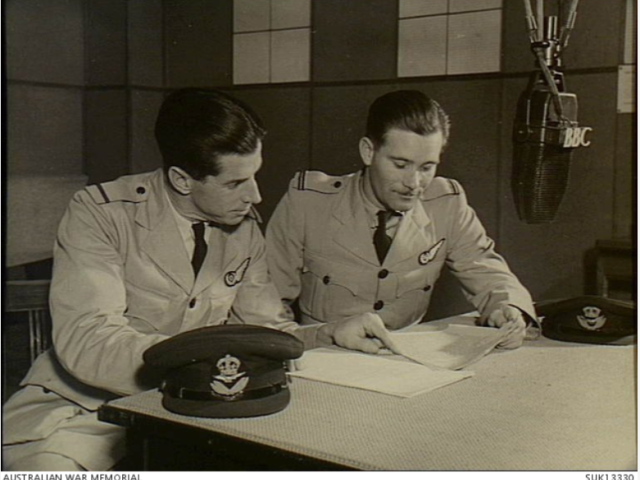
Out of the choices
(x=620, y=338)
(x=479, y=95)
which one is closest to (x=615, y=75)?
(x=479, y=95)

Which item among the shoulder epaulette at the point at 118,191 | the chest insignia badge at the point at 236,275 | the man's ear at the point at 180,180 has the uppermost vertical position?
the man's ear at the point at 180,180

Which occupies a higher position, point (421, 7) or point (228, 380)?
point (421, 7)

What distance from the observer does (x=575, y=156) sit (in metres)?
2.02

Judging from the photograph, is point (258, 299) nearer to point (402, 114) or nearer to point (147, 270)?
point (147, 270)

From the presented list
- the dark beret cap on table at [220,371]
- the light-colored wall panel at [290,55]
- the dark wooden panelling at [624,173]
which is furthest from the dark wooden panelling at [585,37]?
the dark beret cap on table at [220,371]

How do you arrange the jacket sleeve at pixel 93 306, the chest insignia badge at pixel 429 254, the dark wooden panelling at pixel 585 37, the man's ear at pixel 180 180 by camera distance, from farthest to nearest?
the chest insignia badge at pixel 429 254 → the dark wooden panelling at pixel 585 37 → the man's ear at pixel 180 180 → the jacket sleeve at pixel 93 306

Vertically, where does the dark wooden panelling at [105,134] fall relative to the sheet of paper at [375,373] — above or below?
above

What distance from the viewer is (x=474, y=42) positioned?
1912 millimetres

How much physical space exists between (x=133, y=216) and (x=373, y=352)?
1.95 feet

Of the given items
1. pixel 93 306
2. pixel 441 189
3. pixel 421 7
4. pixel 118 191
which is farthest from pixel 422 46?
pixel 93 306

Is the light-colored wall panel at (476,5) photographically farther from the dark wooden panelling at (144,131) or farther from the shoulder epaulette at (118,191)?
the shoulder epaulette at (118,191)

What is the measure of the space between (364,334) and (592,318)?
53 centimetres

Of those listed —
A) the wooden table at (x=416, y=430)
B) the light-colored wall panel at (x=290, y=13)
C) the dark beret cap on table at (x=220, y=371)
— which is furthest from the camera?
the light-colored wall panel at (x=290, y=13)

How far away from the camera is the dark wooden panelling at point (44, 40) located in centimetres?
155
